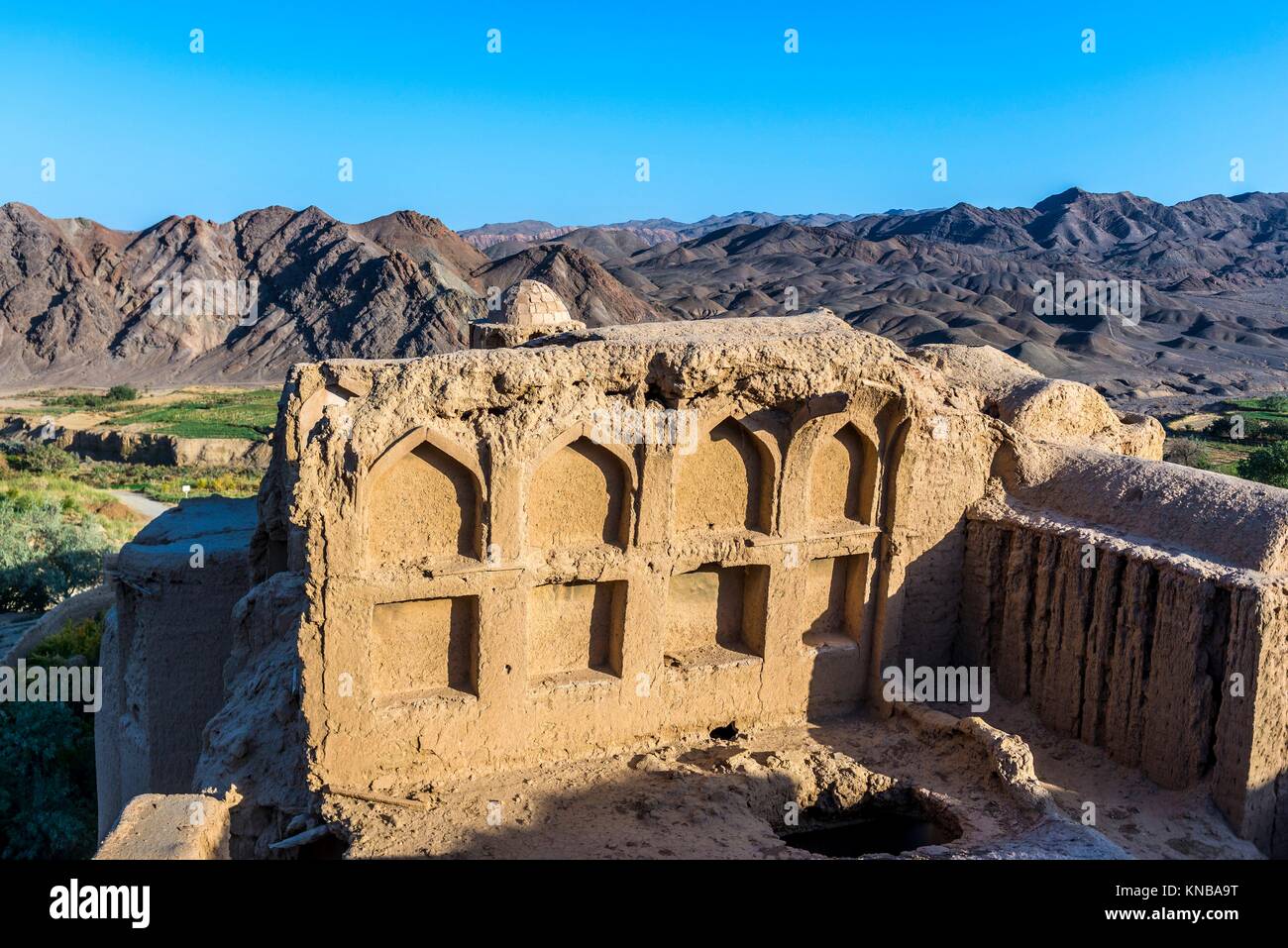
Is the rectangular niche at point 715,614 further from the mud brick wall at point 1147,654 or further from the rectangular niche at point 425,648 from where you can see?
the mud brick wall at point 1147,654

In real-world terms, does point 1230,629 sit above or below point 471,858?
above

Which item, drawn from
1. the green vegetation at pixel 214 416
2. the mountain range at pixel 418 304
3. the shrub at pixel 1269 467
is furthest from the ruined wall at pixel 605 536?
the mountain range at pixel 418 304

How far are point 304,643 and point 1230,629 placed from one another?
769 centimetres

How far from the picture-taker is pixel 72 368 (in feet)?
224

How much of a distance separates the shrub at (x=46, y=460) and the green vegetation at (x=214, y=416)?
189 inches

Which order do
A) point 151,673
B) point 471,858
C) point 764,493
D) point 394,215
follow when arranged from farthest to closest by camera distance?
1. point 394,215
2. point 151,673
3. point 764,493
4. point 471,858

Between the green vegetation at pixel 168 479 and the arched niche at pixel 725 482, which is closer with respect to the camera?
the arched niche at pixel 725 482

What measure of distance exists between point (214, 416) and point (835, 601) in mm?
47569

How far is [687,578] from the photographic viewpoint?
10.3m

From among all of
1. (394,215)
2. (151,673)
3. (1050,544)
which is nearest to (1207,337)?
(394,215)

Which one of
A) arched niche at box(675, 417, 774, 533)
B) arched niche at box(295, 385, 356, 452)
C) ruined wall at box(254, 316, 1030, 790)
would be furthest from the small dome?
arched niche at box(295, 385, 356, 452)

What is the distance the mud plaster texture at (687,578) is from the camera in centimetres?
861
